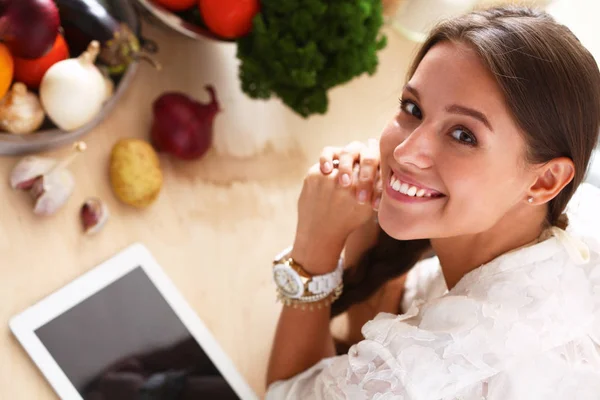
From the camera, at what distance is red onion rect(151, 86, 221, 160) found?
3.03 ft

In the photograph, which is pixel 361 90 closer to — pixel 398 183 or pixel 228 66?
pixel 228 66

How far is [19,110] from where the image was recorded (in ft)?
2.58

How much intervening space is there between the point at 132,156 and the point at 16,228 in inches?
7.2

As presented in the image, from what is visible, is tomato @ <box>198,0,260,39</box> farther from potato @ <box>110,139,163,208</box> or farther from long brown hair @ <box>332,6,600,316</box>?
long brown hair @ <box>332,6,600,316</box>

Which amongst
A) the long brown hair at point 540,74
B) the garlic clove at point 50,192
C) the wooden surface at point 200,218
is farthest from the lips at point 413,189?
the garlic clove at point 50,192

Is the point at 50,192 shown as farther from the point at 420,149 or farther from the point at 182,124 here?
the point at 420,149

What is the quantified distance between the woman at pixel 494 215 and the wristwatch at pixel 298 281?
13 cm

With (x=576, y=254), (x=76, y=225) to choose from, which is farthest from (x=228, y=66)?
(x=576, y=254)

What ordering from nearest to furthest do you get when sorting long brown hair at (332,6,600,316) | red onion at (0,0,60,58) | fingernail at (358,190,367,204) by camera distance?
long brown hair at (332,6,600,316)
red onion at (0,0,60,58)
fingernail at (358,190,367,204)

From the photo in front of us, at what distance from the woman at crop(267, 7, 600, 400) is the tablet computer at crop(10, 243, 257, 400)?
0.14 metres

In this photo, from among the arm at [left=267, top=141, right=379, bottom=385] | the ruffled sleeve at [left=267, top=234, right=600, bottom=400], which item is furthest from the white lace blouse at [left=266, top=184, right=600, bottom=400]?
the arm at [left=267, top=141, right=379, bottom=385]

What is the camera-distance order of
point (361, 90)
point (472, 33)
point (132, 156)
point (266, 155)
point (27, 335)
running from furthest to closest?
point (361, 90) → point (266, 155) → point (132, 156) → point (27, 335) → point (472, 33)

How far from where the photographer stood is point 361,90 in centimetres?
117

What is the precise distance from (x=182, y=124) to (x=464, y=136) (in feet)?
1.47
